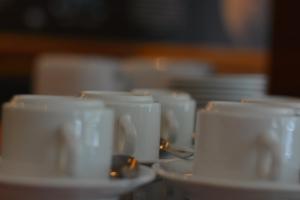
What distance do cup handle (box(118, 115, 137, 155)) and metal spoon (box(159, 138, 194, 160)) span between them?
0.05 metres

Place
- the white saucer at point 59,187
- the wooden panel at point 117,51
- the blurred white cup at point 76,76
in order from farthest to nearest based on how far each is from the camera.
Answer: the wooden panel at point 117,51, the blurred white cup at point 76,76, the white saucer at point 59,187

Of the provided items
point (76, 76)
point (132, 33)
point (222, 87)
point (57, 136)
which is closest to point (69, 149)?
point (57, 136)

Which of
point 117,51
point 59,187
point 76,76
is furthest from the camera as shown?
point 117,51

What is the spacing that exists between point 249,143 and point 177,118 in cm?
18

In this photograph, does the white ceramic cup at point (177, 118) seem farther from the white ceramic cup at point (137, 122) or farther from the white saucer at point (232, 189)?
the white saucer at point (232, 189)

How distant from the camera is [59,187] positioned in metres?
0.57

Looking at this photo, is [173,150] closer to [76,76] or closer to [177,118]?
[177,118]

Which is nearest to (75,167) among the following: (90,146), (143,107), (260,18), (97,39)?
(90,146)

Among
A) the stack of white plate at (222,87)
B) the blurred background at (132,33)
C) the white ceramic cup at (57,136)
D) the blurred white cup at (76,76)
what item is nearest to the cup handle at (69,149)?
the white ceramic cup at (57,136)

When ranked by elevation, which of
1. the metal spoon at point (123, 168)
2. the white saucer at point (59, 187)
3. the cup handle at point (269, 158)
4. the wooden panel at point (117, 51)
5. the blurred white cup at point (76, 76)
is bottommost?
the white saucer at point (59, 187)

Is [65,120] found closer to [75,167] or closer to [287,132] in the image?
[75,167]

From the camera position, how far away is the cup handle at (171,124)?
0.76 m

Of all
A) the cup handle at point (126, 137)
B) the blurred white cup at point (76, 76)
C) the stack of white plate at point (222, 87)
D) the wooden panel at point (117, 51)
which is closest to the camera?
the cup handle at point (126, 137)

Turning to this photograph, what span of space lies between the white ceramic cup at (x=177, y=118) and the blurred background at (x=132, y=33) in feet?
5.02
